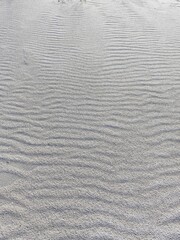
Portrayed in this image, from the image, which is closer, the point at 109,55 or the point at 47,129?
the point at 47,129

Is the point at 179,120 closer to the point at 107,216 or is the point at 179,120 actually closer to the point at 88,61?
the point at 107,216

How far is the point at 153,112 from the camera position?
416 centimetres

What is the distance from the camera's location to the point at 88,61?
5.63 m

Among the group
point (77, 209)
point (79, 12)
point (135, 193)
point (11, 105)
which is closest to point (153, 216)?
point (135, 193)

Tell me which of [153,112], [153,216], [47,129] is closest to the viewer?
[153,216]

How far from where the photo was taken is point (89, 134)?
3793mm

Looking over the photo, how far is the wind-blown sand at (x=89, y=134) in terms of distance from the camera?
2.74 meters

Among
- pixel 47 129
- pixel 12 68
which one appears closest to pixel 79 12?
pixel 12 68

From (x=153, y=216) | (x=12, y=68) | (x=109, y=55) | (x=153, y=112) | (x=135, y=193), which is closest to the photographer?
(x=153, y=216)

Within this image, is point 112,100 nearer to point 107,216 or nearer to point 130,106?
point 130,106

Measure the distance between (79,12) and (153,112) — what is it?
538 centimetres

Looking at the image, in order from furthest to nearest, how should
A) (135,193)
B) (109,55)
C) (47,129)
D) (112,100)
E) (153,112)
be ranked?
(109,55) → (112,100) → (153,112) → (47,129) → (135,193)

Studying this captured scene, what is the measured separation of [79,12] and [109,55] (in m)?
3.30

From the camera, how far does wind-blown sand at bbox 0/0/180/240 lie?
274 centimetres
